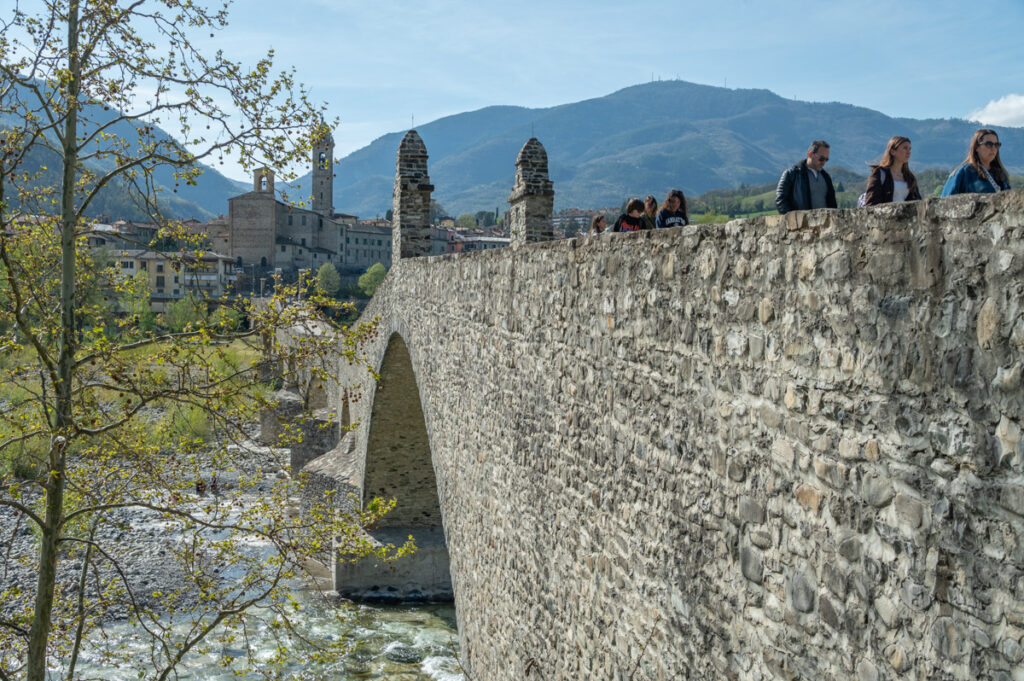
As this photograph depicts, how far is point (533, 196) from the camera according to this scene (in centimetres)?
921

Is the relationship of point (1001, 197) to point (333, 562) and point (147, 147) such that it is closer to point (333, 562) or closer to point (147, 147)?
point (147, 147)

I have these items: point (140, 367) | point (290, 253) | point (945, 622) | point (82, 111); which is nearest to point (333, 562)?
point (140, 367)

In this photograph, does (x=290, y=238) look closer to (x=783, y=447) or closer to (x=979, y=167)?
(x=979, y=167)

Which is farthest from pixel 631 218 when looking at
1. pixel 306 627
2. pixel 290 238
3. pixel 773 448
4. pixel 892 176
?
pixel 290 238

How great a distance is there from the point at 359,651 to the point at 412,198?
8232mm

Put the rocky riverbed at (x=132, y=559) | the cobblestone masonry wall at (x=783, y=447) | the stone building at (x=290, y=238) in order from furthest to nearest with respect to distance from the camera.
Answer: the stone building at (x=290, y=238)
the rocky riverbed at (x=132, y=559)
the cobblestone masonry wall at (x=783, y=447)

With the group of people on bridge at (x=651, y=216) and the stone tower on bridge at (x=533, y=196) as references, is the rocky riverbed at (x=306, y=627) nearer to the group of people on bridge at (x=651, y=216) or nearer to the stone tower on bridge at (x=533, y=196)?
the stone tower on bridge at (x=533, y=196)

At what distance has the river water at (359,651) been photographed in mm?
13820

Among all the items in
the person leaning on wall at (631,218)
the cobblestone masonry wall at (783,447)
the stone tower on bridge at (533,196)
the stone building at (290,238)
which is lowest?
the cobblestone masonry wall at (783,447)

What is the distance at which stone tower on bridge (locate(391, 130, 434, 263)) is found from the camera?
1484 centimetres

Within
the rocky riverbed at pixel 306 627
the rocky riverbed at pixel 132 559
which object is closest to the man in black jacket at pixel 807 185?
the rocky riverbed at pixel 306 627

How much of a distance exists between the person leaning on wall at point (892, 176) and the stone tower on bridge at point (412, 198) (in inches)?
420

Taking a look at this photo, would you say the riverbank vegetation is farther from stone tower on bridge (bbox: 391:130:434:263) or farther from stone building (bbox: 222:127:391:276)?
stone building (bbox: 222:127:391:276)

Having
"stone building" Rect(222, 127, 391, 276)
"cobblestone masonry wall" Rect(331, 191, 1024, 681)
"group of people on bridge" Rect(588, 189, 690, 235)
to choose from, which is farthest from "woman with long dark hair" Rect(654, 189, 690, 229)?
"stone building" Rect(222, 127, 391, 276)
